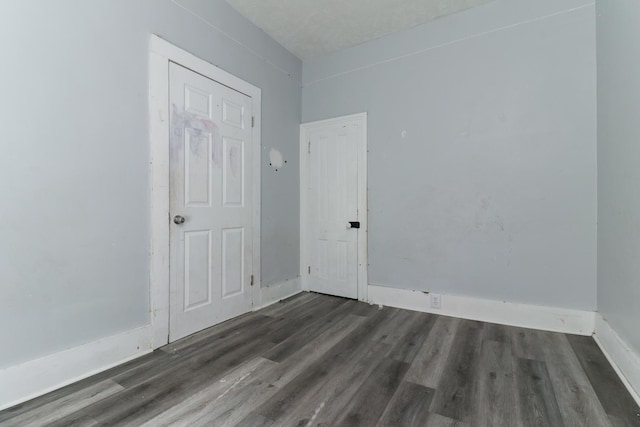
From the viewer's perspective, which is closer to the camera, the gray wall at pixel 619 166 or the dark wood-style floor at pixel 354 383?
the dark wood-style floor at pixel 354 383

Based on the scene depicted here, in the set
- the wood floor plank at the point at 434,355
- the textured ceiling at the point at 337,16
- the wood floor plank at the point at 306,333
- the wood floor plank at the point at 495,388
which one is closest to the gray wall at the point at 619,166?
the wood floor plank at the point at 495,388

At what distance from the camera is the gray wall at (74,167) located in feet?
5.20

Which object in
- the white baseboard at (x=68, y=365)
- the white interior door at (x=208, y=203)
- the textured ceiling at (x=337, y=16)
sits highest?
the textured ceiling at (x=337, y=16)

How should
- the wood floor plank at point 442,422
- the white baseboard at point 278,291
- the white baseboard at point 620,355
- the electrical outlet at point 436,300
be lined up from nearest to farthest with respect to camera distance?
1. the wood floor plank at point 442,422
2. the white baseboard at point 620,355
3. the electrical outlet at point 436,300
4. the white baseboard at point 278,291

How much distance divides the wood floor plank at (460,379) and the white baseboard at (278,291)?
190cm

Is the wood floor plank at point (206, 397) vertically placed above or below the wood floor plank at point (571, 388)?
below

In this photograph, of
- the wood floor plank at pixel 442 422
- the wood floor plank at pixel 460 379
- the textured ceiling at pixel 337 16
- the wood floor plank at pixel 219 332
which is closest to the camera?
the wood floor plank at pixel 442 422

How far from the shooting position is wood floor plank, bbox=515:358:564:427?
146 cm

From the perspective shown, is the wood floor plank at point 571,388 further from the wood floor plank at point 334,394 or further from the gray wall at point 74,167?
the gray wall at point 74,167

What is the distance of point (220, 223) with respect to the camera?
8.96 feet

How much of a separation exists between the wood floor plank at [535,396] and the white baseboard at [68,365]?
2431 mm

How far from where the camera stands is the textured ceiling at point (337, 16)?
2762mm

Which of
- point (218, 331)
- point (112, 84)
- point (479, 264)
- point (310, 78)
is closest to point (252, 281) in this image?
point (218, 331)

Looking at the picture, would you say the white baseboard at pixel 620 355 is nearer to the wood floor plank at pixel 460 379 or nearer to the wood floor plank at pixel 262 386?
the wood floor plank at pixel 460 379
